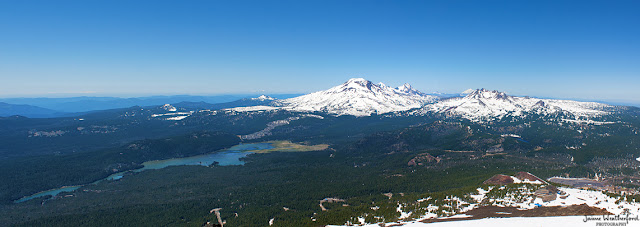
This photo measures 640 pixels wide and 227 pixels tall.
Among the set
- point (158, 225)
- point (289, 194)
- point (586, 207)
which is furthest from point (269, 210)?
point (586, 207)

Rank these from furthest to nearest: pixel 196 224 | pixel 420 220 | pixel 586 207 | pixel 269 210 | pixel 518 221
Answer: pixel 269 210 → pixel 196 224 → pixel 420 220 → pixel 586 207 → pixel 518 221

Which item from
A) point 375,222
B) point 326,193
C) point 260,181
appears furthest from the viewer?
point 260,181

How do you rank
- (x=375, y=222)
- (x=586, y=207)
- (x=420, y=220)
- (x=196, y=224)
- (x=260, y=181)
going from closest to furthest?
(x=586, y=207) → (x=420, y=220) → (x=375, y=222) → (x=196, y=224) → (x=260, y=181)

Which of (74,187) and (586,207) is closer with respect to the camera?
(586,207)

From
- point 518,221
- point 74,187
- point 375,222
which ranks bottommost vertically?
point 74,187

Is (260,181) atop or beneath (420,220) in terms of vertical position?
beneath

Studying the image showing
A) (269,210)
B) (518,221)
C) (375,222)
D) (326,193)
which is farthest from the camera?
(326,193)

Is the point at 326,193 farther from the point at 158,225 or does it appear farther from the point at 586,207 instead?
the point at 586,207

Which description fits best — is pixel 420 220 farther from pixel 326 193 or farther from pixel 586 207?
pixel 326 193

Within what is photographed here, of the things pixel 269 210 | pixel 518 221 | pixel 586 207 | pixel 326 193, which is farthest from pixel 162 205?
pixel 586 207

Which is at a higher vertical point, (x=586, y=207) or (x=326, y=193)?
(x=586, y=207)
